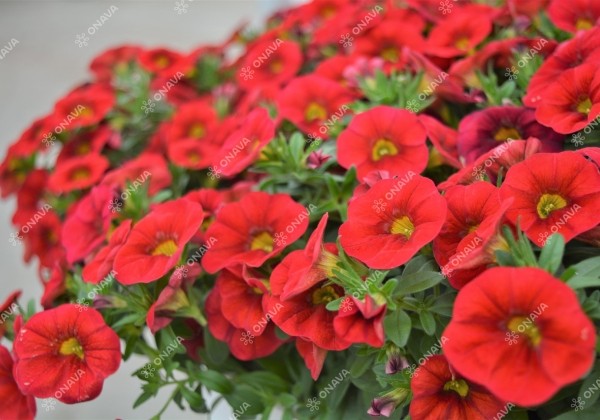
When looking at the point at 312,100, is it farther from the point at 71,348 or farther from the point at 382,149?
the point at 71,348

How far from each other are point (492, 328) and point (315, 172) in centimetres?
38

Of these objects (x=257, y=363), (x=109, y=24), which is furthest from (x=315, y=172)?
(x=109, y=24)

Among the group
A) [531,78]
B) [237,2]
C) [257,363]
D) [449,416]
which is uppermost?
[531,78]

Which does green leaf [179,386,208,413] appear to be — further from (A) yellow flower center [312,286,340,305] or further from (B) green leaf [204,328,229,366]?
(A) yellow flower center [312,286,340,305]

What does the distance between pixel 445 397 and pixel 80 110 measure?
84 cm

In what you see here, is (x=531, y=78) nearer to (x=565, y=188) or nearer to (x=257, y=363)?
(x=565, y=188)

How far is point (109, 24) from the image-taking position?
3771 millimetres

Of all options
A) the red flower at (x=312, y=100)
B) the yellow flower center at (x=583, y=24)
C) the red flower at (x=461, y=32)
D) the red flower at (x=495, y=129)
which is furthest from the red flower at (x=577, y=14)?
the red flower at (x=312, y=100)

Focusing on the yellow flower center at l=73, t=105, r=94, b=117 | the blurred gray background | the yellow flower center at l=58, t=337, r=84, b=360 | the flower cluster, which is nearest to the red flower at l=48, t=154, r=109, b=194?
the flower cluster

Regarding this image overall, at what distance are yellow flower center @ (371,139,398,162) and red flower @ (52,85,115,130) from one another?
0.55 m

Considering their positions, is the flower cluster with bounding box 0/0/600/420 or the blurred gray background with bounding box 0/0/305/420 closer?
the flower cluster with bounding box 0/0/600/420

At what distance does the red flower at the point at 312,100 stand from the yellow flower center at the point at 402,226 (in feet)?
1.08

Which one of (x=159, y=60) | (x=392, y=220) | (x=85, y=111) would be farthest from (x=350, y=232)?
(x=159, y=60)

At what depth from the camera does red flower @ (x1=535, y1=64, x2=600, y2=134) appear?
680 millimetres
